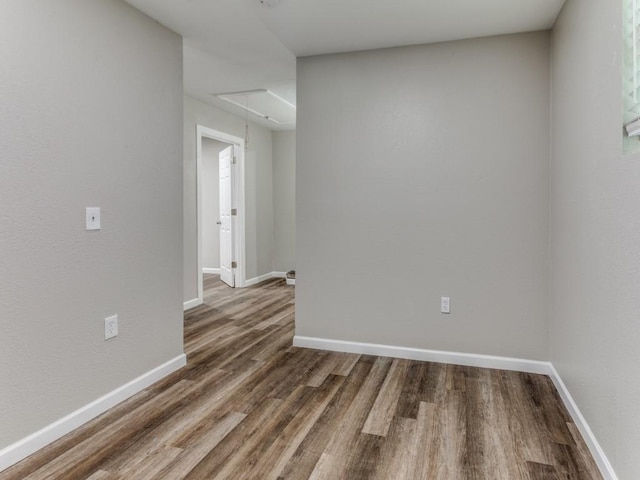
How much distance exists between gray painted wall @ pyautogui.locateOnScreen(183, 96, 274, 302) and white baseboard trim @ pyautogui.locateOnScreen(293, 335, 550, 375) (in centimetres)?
193

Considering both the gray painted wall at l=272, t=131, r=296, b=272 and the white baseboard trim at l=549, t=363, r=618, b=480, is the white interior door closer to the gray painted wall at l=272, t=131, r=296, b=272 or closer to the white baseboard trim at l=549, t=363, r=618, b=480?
the gray painted wall at l=272, t=131, r=296, b=272

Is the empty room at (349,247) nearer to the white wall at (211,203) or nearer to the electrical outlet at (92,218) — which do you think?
the electrical outlet at (92,218)

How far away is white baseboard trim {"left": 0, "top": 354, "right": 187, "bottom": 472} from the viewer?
5.92ft

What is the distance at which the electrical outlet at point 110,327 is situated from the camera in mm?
2311

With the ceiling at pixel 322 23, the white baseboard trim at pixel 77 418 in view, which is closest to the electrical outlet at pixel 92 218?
the white baseboard trim at pixel 77 418

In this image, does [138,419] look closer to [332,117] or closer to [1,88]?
[1,88]

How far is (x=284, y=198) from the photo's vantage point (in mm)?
6625

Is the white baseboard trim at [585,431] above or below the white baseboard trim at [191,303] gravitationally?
below

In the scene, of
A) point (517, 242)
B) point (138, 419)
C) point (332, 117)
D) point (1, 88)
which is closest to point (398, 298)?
point (517, 242)

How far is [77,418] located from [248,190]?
167 inches

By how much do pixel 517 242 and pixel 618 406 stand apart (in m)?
1.44

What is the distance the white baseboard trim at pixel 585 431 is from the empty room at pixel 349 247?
2cm

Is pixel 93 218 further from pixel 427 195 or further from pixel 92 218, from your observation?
pixel 427 195

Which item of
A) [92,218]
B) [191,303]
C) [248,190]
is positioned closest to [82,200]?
[92,218]
